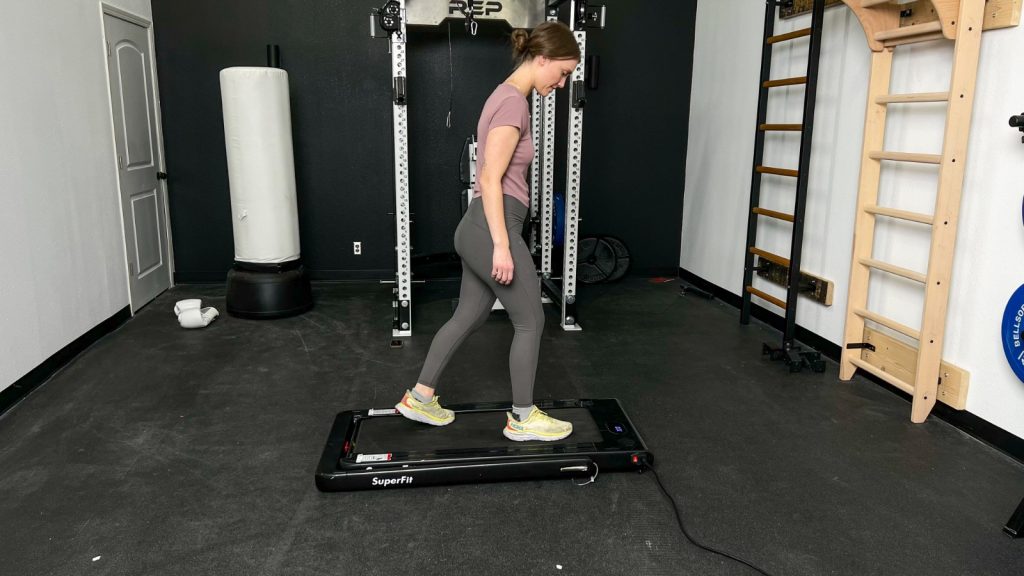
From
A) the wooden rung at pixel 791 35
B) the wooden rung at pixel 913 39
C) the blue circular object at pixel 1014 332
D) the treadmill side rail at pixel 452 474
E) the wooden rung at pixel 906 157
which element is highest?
the wooden rung at pixel 791 35

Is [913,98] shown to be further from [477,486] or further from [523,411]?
[477,486]

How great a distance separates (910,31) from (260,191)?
350cm

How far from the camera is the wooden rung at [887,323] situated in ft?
9.61

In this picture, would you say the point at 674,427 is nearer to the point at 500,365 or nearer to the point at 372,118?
the point at 500,365

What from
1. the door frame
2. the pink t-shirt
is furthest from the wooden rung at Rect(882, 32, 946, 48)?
the door frame

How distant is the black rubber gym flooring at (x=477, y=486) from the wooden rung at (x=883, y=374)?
0.11 m

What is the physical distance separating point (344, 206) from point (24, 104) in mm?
2336

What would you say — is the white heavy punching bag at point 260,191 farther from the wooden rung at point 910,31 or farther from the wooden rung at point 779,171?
the wooden rung at point 910,31

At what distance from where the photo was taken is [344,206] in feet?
17.5

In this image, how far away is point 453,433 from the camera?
2551mm

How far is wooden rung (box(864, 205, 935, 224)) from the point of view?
2840mm

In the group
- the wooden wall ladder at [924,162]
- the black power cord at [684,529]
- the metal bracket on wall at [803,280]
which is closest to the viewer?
the black power cord at [684,529]

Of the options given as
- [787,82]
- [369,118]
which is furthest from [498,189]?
[369,118]

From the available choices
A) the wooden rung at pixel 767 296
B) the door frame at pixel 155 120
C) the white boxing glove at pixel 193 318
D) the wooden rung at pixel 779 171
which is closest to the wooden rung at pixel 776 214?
the wooden rung at pixel 779 171
